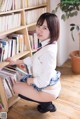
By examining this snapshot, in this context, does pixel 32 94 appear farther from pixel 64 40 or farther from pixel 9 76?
pixel 64 40

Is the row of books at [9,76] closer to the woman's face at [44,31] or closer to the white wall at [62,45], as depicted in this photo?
the woman's face at [44,31]

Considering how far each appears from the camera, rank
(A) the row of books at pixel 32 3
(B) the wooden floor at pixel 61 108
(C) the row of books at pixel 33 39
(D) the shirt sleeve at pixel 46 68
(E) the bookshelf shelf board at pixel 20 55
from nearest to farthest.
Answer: (D) the shirt sleeve at pixel 46 68 < (B) the wooden floor at pixel 61 108 < (E) the bookshelf shelf board at pixel 20 55 < (A) the row of books at pixel 32 3 < (C) the row of books at pixel 33 39

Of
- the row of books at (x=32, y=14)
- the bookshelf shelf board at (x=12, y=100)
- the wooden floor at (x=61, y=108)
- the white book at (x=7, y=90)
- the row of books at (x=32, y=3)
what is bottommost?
the wooden floor at (x=61, y=108)

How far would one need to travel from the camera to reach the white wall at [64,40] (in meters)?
3.08

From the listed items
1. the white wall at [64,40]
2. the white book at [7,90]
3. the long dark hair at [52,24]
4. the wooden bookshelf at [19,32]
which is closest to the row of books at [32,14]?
the wooden bookshelf at [19,32]

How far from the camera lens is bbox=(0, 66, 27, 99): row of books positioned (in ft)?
7.11

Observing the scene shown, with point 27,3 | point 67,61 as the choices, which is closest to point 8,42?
point 27,3

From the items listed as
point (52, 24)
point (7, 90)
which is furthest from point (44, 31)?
point (7, 90)

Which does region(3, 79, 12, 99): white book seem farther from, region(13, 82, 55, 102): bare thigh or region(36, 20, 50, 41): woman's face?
region(36, 20, 50, 41): woman's face

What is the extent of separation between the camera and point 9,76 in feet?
7.24

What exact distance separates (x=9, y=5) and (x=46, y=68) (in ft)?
2.90

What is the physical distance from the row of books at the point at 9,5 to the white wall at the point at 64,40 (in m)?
0.81

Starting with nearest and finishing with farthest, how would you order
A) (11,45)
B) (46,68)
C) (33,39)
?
(46,68) < (11,45) < (33,39)

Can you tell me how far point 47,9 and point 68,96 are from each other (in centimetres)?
132
